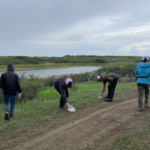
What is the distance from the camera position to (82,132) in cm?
405

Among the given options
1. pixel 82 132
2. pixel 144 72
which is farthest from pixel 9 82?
pixel 144 72

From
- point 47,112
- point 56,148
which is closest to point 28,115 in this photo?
point 47,112

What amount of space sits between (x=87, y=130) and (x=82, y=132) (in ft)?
0.54

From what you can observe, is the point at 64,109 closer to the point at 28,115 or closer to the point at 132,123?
the point at 28,115

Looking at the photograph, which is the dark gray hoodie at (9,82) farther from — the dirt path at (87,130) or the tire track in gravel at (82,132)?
the tire track in gravel at (82,132)

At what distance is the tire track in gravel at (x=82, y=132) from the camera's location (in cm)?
349

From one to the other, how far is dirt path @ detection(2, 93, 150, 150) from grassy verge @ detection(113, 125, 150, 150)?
7.4 inches

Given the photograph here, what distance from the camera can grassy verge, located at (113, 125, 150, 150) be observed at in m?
3.17

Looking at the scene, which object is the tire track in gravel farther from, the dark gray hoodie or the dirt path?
the dark gray hoodie

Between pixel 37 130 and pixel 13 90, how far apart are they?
162 centimetres

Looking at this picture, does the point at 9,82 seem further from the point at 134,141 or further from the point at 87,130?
the point at 134,141

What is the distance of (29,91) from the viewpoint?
30.0ft

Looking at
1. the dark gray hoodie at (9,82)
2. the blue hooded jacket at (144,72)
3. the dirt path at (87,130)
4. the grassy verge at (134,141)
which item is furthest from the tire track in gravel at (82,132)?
the dark gray hoodie at (9,82)

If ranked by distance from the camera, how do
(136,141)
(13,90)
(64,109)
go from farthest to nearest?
1. (64,109)
2. (13,90)
3. (136,141)
